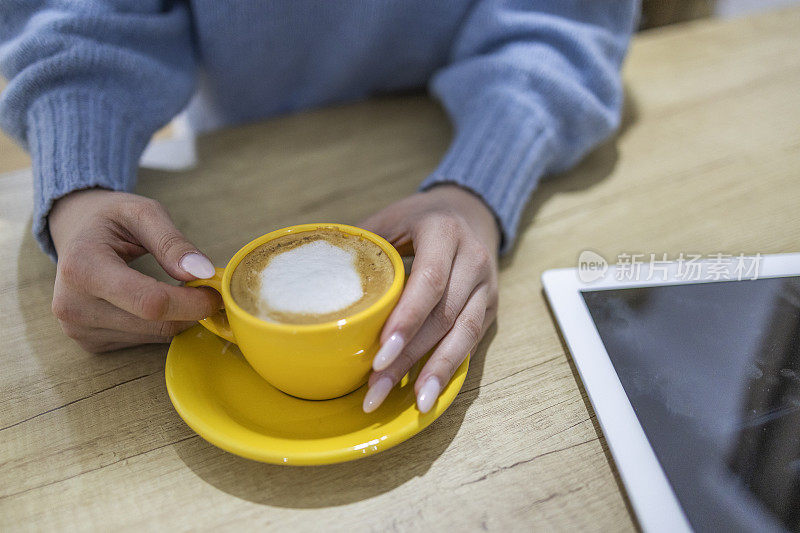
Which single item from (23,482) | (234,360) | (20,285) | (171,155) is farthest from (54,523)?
(171,155)

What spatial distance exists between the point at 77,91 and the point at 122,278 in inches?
12.2

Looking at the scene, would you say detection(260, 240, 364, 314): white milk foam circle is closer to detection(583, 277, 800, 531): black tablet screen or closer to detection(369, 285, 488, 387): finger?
detection(369, 285, 488, 387): finger

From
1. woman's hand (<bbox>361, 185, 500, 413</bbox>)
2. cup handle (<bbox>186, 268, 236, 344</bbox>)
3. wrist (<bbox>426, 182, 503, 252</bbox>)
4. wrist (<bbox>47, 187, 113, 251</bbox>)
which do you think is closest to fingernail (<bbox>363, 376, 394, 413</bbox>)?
woman's hand (<bbox>361, 185, 500, 413</bbox>)

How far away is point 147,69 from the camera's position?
2.38 feet

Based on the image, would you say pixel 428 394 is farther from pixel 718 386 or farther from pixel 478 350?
pixel 718 386

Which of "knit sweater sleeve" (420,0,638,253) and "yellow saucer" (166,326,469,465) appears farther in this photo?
"knit sweater sleeve" (420,0,638,253)

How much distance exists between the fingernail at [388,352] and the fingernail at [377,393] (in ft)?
0.06

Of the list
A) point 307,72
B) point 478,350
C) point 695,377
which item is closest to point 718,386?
point 695,377

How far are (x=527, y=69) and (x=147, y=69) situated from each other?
478 mm

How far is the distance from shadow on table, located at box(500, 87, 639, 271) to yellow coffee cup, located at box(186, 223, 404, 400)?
0.32m

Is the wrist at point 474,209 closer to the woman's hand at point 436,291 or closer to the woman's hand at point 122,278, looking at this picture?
the woman's hand at point 436,291

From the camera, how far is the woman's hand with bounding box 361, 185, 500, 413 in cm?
45

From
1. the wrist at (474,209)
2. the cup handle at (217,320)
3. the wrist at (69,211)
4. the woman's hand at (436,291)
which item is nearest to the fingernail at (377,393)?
the woman's hand at (436,291)

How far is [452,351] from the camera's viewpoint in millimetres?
487
